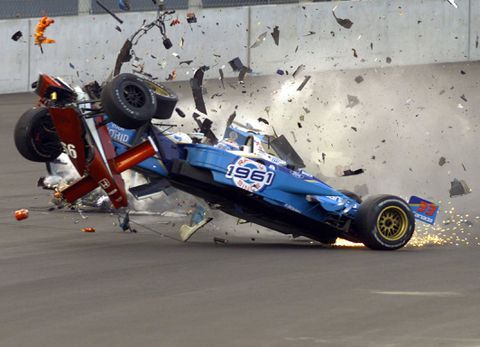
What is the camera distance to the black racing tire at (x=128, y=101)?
10.6 m

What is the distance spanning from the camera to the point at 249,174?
11484mm

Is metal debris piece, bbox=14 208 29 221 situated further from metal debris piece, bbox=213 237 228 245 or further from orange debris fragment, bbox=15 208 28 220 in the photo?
metal debris piece, bbox=213 237 228 245

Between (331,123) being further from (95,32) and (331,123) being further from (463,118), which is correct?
(95,32)

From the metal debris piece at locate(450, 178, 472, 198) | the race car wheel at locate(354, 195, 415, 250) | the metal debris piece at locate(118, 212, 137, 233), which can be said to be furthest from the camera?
the metal debris piece at locate(450, 178, 472, 198)

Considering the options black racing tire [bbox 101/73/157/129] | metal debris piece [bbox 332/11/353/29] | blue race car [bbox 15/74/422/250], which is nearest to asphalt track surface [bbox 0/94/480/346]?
blue race car [bbox 15/74/422/250]

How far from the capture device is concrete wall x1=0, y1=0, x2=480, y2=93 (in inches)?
902

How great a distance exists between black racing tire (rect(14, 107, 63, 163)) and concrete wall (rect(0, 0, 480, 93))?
39.1 feet

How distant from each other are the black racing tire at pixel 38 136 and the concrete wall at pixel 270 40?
39.1 feet

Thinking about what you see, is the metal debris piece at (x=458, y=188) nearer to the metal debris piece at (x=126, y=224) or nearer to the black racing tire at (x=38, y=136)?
the metal debris piece at (x=126, y=224)

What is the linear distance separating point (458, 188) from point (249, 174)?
3005mm

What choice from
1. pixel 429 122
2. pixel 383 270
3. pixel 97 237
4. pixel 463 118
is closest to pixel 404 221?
pixel 383 270

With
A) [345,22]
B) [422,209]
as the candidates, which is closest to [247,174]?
[422,209]

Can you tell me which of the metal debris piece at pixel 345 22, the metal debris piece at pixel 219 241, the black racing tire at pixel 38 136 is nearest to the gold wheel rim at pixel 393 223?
the metal debris piece at pixel 219 241

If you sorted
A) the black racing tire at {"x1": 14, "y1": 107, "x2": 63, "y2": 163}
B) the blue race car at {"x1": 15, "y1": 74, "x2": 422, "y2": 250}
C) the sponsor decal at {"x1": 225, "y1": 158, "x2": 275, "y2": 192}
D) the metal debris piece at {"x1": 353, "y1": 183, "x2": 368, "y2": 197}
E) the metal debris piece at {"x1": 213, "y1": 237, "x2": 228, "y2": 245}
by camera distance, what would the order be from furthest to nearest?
the metal debris piece at {"x1": 353, "y1": 183, "x2": 368, "y2": 197}, the metal debris piece at {"x1": 213, "y1": 237, "x2": 228, "y2": 245}, the black racing tire at {"x1": 14, "y1": 107, "x2": 63, "y2": 163}, the sponsor decal at {"x1": 225, "y1": 158, "x2": 275, "y2": 192}, the blue race car at {"x1": 15, "y1": 74, "x2": 422, "y2": 250}
